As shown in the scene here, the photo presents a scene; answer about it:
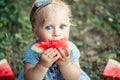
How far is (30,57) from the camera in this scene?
304 centimetres

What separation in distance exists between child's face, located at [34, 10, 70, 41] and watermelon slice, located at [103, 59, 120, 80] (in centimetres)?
92

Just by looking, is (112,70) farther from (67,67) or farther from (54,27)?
(54,27)

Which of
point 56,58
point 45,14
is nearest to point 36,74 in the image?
point 56,58

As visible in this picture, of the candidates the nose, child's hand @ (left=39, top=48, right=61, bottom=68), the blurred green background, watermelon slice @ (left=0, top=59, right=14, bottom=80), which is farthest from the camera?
the blurred green background

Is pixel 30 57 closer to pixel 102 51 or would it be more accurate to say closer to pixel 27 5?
pixel 102 51

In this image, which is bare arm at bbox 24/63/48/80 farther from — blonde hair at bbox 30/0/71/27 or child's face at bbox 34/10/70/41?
blonde hair at bbox 30/0/71/27

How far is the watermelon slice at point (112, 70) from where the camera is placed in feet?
11.7

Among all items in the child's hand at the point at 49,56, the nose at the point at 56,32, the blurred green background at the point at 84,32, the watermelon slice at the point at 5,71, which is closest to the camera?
the child's hand at the point at 49,56

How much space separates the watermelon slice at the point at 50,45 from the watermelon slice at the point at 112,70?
0.93m

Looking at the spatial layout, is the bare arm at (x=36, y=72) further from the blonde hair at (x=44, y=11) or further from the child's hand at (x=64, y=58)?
the blonde hair at (x=44, y=11)

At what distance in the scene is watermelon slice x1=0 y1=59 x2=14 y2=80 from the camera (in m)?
3.53

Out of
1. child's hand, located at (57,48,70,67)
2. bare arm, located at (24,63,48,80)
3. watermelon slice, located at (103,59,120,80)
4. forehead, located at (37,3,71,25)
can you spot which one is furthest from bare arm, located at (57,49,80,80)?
watermelon slice, located at (103,59,120,80)

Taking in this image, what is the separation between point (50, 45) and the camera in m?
2.79

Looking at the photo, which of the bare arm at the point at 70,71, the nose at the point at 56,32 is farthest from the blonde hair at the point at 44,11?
the bare arm at the point at 70,71
